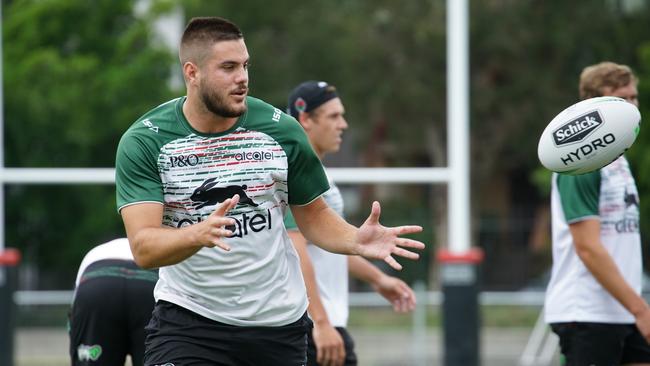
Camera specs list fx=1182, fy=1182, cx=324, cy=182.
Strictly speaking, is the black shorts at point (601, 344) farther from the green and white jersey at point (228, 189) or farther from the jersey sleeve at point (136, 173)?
the jersey sleeve at point (136, 173)

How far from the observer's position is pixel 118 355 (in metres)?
5.15

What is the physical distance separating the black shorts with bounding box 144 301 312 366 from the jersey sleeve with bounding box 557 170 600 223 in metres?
1.50

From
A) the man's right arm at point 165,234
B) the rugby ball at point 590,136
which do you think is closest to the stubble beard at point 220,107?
the man's right arm at point 165,234

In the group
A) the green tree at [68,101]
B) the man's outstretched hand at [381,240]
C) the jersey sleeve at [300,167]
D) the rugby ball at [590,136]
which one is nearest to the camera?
the man's outstretched hand at [381,240]

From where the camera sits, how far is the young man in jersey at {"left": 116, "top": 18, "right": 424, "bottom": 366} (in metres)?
4.15

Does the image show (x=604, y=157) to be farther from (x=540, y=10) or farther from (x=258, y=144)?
(x=540, y=10)

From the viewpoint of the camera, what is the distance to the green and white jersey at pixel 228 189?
4.17 meters

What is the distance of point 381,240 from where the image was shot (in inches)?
A: 163

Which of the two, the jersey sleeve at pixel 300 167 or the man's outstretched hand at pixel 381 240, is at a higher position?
the jersey sleeve at pixel 300 167

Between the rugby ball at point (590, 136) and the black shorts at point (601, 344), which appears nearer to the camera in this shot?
the rugby ball at point (590, 136)

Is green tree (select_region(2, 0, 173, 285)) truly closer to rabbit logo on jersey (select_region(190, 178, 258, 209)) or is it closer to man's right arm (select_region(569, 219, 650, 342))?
man's right arm (select_region(569, 219, 650, 342))

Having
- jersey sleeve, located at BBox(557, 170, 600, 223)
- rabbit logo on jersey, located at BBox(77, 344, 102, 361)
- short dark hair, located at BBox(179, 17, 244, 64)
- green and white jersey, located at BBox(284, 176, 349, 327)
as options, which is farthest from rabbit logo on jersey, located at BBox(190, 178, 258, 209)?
jersey sleeve, located at BBox(557, 170, 600, 223)

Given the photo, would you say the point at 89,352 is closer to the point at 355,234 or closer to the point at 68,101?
the point at 355,234

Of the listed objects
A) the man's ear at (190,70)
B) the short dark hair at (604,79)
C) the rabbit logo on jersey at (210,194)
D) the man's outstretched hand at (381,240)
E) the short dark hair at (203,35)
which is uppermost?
the short dark hair at (203,35)
